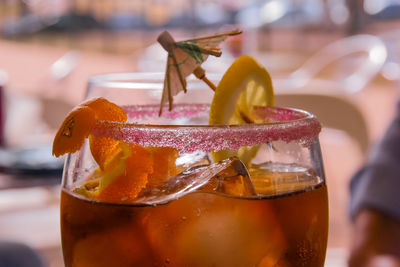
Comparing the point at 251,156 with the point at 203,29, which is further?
the point at 203,29

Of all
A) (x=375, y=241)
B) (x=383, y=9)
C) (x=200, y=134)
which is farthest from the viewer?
(x=383, y=9)

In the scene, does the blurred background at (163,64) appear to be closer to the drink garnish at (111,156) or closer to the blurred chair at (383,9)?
the blurred chair at (383,9)

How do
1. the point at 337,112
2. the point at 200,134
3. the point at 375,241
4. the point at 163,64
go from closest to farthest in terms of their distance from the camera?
the point at 200,134
the point at 375,241
the point at 163,64
the point at 337,112

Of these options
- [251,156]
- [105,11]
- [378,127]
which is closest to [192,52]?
[251,156]

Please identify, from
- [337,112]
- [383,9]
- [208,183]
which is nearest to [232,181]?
[208,183]

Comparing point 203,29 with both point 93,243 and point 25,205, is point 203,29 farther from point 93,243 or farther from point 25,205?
point 93,243

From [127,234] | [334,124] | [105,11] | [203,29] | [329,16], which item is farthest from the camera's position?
[105,11]

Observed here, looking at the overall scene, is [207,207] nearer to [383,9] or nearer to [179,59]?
[179,59]
